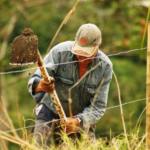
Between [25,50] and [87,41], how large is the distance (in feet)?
2.87

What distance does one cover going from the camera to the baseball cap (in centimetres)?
372

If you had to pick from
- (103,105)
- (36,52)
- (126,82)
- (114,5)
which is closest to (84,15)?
(114,5)

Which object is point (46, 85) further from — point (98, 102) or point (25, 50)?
point (98, 102)

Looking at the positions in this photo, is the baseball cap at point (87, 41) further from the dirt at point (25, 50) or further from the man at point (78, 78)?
the dirt at point (25, 50)

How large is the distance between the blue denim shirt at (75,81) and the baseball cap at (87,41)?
136 millimetres

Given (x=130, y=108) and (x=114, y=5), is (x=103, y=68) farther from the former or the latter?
(x=130, y=108)

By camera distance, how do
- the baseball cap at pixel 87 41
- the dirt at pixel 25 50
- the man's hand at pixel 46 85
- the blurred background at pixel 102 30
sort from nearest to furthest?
the dirt at pixel 25 50, the man's hand at pixel 46 85, the baseball cap at pixel 87 41, the blurred background at pixel 102 30

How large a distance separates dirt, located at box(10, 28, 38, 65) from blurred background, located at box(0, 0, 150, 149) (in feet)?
23.0

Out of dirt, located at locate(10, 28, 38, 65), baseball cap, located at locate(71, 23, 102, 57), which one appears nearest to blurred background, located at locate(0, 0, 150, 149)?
baseball cap, located at locate(71, 23, 102, 57)

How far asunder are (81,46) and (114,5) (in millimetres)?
6745

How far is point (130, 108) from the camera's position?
559 inches

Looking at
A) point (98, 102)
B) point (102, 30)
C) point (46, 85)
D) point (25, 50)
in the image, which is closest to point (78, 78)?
point (98, 102)

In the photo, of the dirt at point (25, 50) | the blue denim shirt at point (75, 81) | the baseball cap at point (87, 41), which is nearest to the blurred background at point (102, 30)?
the blue denim shirt at point (75, 81)

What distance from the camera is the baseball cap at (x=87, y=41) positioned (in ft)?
12.2
